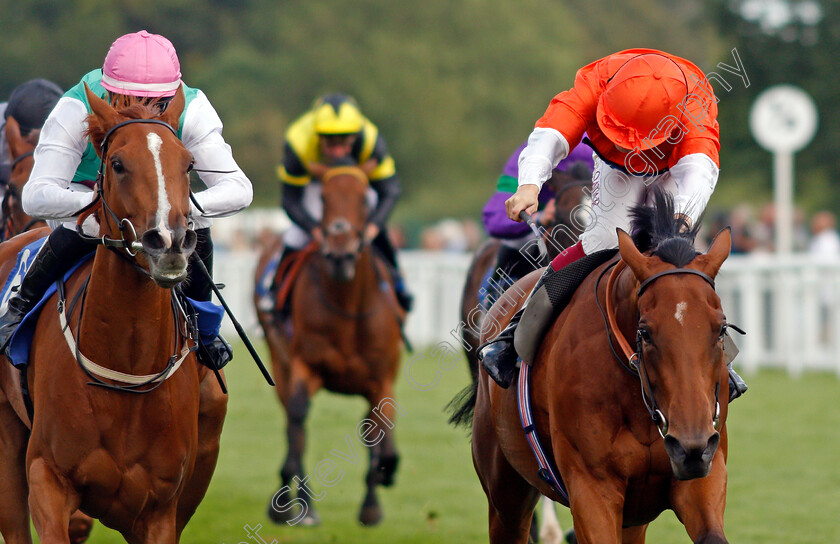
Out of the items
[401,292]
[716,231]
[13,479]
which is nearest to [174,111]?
[13,479]

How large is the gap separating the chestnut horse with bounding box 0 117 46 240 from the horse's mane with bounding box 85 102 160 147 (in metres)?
1.76

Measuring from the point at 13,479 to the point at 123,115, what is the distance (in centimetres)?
163

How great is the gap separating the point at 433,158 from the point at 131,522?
36.8 meters

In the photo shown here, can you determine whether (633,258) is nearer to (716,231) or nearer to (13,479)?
(13,479)

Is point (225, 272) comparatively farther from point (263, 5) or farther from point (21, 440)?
point (263, 5)

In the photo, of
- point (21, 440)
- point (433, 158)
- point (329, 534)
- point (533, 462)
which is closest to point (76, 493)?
point (21, 440)

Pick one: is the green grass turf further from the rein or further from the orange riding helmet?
the orange riding helmet

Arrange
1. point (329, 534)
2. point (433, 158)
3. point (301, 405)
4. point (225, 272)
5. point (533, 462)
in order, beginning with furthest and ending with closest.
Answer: point (433, 158), point (225, 272), point (301, 405), point (329, 534), point (533, 462)

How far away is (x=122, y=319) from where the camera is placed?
164 inches

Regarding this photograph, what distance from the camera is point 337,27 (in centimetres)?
4219

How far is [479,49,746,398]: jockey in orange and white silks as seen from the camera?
4324 millimetres

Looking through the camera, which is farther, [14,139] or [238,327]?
[14,139]

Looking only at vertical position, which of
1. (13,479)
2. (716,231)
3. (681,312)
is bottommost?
(716,231)

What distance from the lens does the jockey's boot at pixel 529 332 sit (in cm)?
440
